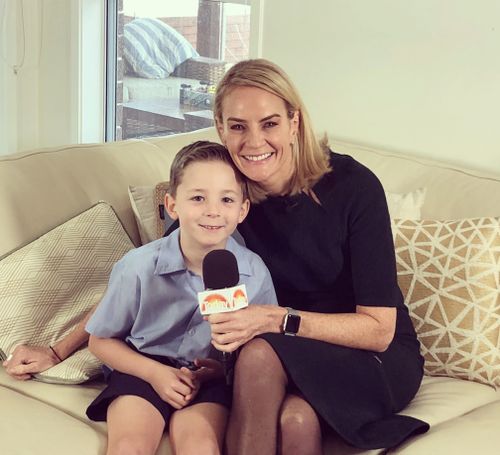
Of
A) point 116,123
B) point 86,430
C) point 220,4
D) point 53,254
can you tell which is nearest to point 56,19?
point 116,123

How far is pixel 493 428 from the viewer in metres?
1.87

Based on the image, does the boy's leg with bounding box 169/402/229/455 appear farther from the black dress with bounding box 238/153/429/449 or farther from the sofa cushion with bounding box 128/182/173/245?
the sofa cushion with bounding box 128/182/173/245

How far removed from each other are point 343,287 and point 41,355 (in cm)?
71

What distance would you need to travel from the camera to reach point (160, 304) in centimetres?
194

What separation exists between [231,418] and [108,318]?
1.25ft

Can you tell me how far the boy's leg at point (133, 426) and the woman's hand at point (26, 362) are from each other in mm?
280

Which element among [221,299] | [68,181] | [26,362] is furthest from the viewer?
[68,181]

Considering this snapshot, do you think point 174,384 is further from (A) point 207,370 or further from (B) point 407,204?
(B) point 407,204

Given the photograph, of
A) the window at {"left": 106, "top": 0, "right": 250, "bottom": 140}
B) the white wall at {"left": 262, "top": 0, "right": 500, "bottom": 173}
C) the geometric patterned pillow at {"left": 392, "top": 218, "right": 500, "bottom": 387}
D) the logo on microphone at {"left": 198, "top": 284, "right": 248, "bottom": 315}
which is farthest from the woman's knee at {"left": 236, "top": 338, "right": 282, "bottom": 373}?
the window at {"left": 106, "top": 0, "right": 250, "bottom": 140}

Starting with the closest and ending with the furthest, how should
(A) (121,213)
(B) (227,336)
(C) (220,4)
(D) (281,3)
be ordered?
(B) (227,336) < (A) (121,213) < (D) (281,3) < (C) (220,4)

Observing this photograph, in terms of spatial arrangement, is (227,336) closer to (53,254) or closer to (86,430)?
(86,430)

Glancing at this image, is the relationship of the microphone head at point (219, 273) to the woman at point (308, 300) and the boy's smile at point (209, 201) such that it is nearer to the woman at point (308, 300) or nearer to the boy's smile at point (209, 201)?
the woman at point (308, 300)

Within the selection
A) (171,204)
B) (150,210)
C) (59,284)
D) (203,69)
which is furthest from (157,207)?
(203,69)

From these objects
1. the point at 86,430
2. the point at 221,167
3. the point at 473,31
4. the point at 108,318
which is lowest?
the point at 86,430
